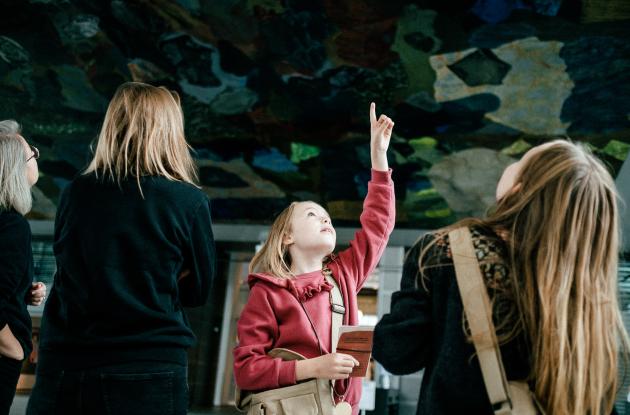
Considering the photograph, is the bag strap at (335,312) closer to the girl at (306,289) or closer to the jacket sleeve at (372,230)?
the girl at (306,289)

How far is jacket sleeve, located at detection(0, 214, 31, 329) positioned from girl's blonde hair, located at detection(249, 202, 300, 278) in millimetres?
863

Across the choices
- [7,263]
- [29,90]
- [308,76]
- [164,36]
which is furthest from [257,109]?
[7,263]

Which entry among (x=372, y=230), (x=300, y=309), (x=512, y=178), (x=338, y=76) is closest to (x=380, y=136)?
(x=372, y=230)

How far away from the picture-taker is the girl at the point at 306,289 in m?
2.27

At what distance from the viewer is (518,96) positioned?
10680 millimetres

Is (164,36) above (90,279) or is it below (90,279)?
above

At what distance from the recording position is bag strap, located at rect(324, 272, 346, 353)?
245 centimetres

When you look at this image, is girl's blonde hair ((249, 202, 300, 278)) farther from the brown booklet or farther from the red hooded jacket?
the brown booklet

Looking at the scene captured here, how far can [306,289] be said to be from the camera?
8.25ft

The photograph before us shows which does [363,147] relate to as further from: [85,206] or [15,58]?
[85,206]

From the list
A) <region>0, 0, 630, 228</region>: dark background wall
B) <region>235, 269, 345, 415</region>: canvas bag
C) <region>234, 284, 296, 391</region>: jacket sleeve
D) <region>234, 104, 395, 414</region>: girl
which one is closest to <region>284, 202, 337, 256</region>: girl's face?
<region>234, 104, 395, 414</region>: girl

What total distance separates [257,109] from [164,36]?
2.58m

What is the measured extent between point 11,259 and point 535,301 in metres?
1.81

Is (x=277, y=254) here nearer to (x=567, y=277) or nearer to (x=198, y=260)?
(x=198, y=260)
